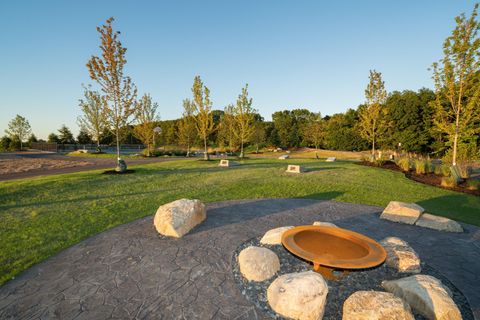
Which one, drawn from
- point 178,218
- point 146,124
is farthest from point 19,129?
point 178,218

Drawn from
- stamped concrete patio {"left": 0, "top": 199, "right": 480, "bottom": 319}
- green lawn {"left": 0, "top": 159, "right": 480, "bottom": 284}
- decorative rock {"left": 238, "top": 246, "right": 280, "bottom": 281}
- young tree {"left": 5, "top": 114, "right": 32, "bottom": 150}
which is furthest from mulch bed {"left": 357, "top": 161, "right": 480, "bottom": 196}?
young tree {"left": 5, "top": 114, "right": 32, "bottom": 150}

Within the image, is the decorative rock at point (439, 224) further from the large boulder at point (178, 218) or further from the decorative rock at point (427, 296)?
the large boulder at point (178, 218)

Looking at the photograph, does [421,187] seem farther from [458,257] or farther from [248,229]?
[248,229]

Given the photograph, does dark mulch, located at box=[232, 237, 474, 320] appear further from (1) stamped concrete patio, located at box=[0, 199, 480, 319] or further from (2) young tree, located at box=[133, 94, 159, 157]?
(2) young tree, located at box=[133, 94, 159, 157]

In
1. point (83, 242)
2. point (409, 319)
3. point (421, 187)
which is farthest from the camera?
point (421, 187)

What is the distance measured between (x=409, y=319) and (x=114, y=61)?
57.9 feet

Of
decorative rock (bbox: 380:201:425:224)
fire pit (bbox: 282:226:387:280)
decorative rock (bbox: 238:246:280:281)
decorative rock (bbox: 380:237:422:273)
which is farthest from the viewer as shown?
decorative rock (bbox: 380:201:425:224)

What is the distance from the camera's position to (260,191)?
10.6 metres

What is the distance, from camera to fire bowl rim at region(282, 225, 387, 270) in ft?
10.8

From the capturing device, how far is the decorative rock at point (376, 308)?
111 inches

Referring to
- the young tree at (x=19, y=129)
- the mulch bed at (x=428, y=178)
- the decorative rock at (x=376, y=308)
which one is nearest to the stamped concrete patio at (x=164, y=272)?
the decorative rock at (x=376, y=308)

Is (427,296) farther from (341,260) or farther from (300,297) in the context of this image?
(300,297)

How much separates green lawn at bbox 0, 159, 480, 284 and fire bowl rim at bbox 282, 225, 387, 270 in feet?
16.3

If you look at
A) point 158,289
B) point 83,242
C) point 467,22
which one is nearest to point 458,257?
point 158,289
